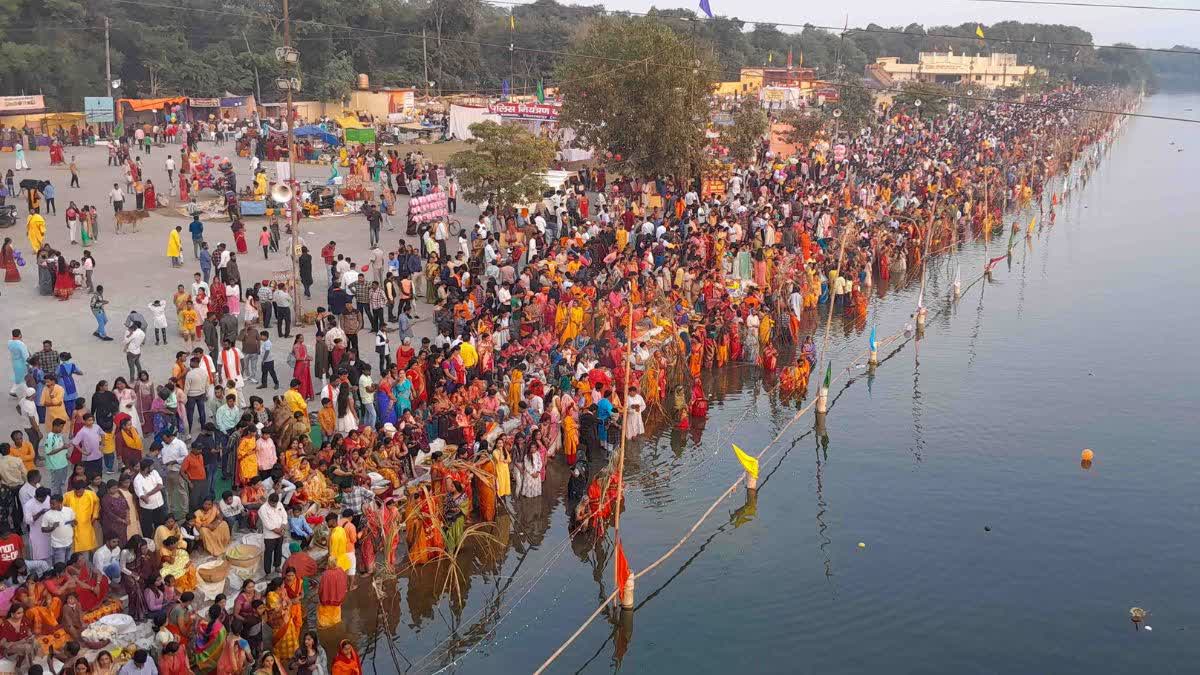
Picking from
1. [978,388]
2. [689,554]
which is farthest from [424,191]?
[689,554]

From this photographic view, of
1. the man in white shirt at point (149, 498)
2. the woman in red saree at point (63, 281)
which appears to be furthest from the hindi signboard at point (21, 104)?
the man in white shirt at point (149, 498)

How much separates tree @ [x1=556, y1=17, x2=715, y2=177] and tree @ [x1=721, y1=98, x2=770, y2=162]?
294 cm

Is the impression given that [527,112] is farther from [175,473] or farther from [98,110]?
[175,473]

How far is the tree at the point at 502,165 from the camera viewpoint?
29703mm

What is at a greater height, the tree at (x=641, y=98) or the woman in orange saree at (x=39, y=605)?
the tree at (x=641, y=98)

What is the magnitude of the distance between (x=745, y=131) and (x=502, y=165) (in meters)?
13.0

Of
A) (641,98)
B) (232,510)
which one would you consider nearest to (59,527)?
(232,510)

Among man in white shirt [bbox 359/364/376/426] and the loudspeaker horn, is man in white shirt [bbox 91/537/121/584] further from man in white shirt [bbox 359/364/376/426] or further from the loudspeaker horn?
the loudspeaker horn

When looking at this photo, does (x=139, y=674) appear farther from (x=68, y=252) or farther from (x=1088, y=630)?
(x=68, y=252)

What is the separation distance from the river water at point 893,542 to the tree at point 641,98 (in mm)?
10684

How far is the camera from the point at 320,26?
64.9m

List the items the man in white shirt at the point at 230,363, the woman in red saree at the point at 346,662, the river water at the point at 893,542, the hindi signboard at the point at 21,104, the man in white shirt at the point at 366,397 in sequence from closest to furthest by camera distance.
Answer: the woman in red saree at the point at 346,662, the river water at the point at 893,542, the man in white shirt at the point at 366,397, the man in white shirt at the point at 230,363, the hindi signboard at the point at 21,104

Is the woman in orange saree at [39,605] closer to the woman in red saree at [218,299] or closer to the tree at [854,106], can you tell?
the woman in red saree at [218,299]

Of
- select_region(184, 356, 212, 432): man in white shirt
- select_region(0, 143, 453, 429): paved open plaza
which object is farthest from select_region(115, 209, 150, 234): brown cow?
select_region(184, 356, 212, 432): man in white shirt
